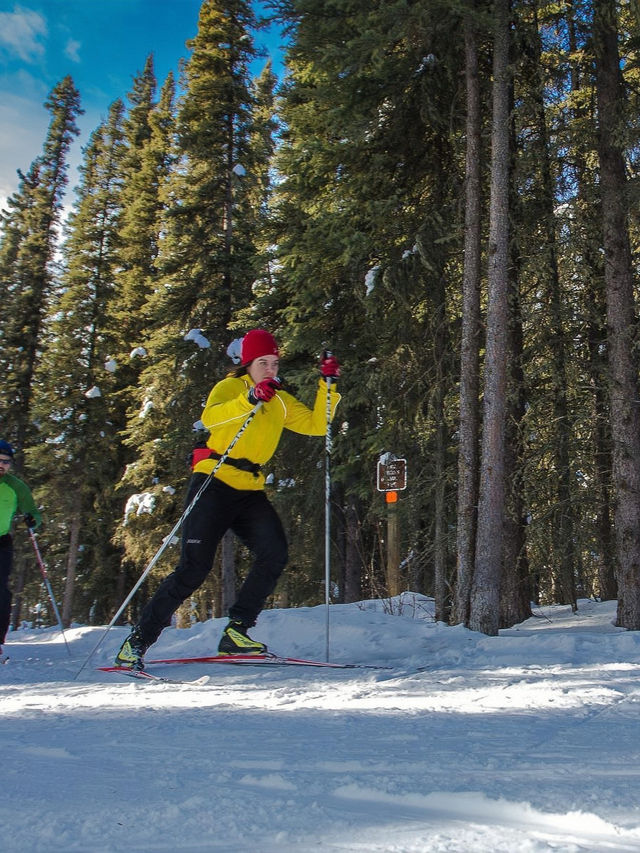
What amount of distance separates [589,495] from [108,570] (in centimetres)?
1803

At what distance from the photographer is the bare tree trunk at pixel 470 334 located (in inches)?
332

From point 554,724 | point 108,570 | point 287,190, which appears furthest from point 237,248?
point 554,724

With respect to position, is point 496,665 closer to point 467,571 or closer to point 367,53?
point 467,571

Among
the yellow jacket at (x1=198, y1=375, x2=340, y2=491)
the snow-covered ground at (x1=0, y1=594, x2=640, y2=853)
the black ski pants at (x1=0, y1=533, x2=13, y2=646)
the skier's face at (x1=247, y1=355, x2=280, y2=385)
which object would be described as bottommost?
the snow-covered ground at (x1=0, y1=594, x2=640, y2=853)

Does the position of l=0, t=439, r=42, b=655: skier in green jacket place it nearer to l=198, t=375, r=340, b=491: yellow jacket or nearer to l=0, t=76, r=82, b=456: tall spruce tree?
l=198, t=375, r=340, b=491: yellow jacket

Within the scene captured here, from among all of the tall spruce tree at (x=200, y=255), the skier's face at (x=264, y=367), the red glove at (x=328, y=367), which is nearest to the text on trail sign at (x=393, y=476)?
the red glove at (x=328, y=367)

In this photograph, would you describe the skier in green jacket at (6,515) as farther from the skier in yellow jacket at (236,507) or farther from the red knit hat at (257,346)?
the red knit hat at (257,346)

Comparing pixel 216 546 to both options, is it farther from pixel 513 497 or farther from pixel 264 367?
pixel 513 497

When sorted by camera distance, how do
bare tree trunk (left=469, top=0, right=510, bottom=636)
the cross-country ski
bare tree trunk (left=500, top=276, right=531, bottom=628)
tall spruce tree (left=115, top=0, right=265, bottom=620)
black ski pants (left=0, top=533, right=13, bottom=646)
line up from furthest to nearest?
1. tall spruce tree (left=115, top=0, right=265, bottom=620)
2. bare tree trunk (left=500, top=276, right=531, bottom=628)
3. bare tree trunk (left=469, top=0, right=510, bottom=636)
4. black ski pants (left=0, top=533, right=13, bottom=646)
5. the cross-country ski

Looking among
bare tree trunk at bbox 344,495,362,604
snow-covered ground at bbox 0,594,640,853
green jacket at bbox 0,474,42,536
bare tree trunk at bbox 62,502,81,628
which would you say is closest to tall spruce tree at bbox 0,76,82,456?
bare tree trunk at bbox 62,502,81,628

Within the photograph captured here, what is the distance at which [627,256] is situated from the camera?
8461 millimetres

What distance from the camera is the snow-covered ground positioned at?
1841 mm

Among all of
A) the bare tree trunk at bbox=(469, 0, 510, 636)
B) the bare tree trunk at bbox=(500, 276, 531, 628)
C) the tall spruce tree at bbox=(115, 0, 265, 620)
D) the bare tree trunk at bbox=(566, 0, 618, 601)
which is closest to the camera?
the bare tree trunk at bbox=(469, 0, 510, 636)

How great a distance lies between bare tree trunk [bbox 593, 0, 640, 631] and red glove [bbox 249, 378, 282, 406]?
5036 mm
